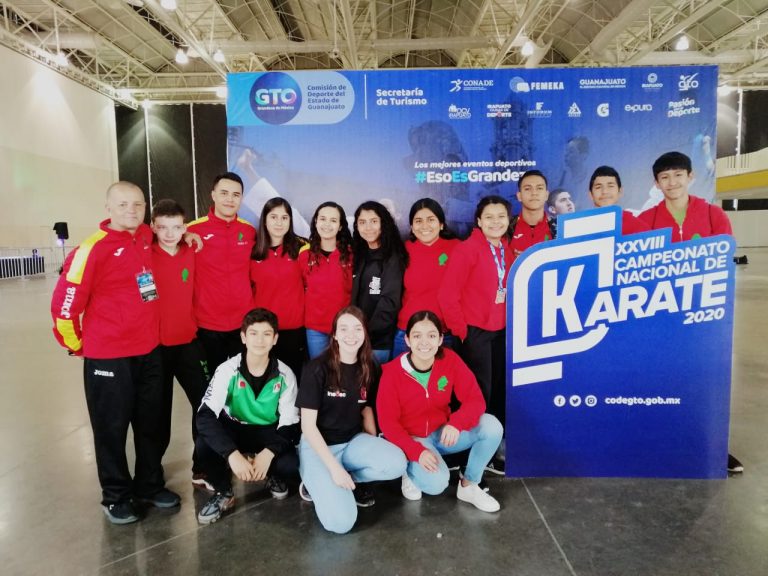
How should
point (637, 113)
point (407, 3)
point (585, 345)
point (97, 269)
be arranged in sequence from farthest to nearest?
point (407, 3)
point (637, 113)
point (585, 345)
point (97, 269)

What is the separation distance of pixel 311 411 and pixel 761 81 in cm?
1980

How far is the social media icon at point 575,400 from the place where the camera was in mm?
2637

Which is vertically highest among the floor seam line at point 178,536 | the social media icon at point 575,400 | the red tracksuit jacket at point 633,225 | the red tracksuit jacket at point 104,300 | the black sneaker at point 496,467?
the red tracksuit jacket at point 633,225

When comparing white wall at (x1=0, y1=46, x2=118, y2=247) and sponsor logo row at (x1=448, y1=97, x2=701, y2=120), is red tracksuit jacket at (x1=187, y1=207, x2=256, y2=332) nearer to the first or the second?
sponsor logo row at (x1=448, y1=97, x2=701, y2=120)

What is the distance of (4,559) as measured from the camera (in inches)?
82.1

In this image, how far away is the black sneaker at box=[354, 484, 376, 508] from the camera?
8.00 feet

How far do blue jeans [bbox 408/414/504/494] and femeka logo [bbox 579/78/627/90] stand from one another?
98.8 inches

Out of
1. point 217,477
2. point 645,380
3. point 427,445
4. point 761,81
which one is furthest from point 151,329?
point 761,81

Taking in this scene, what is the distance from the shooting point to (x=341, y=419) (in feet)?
8.14

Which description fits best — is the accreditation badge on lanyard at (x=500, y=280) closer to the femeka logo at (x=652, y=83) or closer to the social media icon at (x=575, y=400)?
the social media icon at (x=575, y=400)

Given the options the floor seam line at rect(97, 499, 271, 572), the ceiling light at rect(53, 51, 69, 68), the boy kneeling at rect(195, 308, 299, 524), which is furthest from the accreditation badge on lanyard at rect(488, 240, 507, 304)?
the ceiling light at rect(53, 51, 69, 68)

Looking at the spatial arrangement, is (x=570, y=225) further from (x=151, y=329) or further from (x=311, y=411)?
(x=151, y=329)

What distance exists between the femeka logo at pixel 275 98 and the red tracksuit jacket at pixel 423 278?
155cm

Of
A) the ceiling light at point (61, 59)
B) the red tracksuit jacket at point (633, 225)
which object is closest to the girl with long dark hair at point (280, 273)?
the red tracksuit jacket at point (633, 225)
